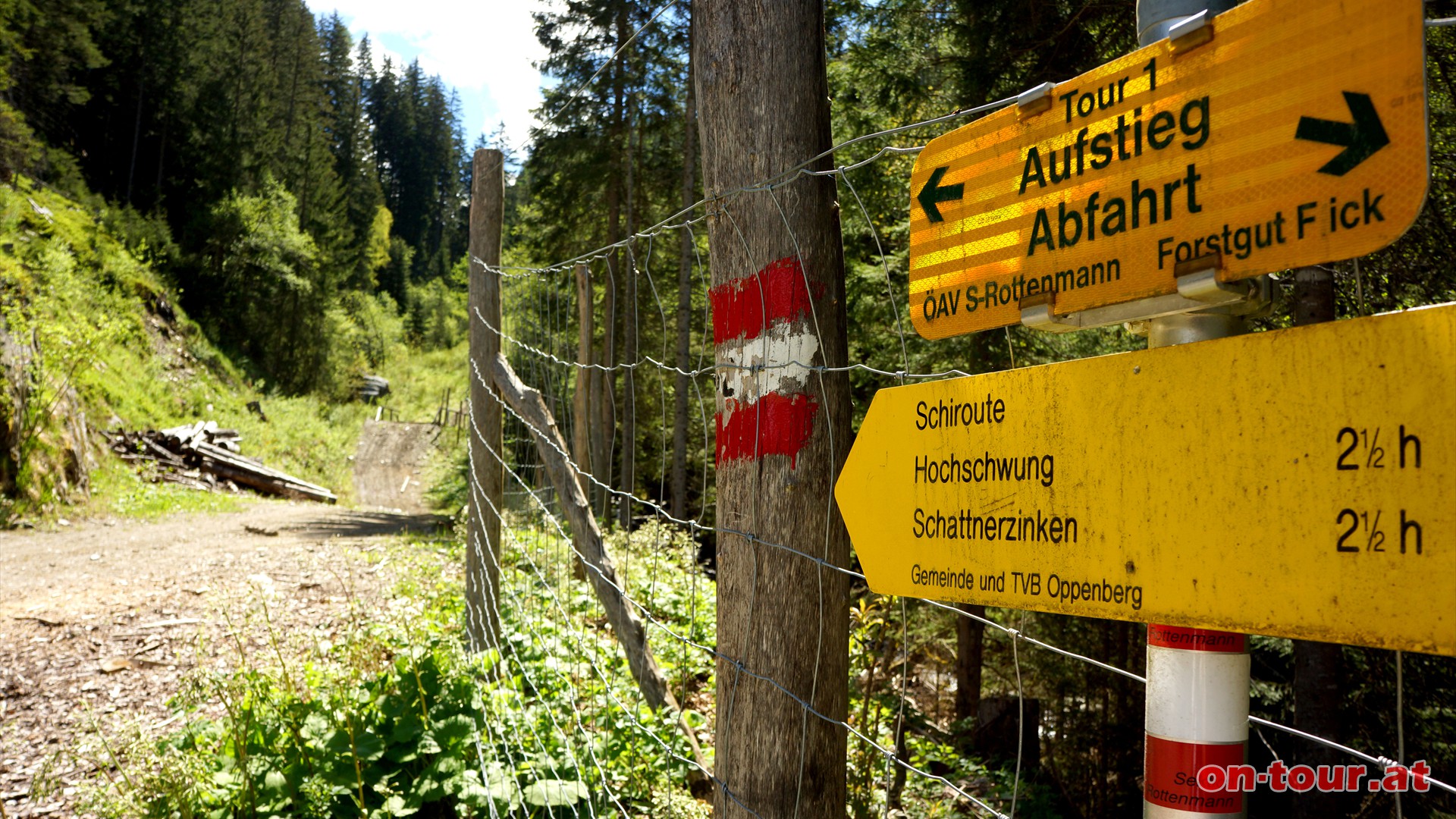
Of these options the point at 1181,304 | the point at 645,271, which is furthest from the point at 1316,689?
the point at 1181,304

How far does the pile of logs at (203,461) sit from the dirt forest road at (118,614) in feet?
17.2

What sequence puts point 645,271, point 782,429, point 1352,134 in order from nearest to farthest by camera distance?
1. point 1352,134
2. point 782,429
3. point 645,271

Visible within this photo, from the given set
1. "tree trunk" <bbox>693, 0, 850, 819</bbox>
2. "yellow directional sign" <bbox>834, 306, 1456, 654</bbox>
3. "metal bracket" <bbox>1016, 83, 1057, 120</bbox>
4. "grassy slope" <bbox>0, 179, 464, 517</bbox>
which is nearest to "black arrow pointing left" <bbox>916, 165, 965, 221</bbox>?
→ "metal bracket" <bbox>1016, 83, 1057, 120</bbox>

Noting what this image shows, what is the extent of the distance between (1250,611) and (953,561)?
0.39m

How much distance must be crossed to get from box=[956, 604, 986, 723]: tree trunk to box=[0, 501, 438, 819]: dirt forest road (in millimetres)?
4905

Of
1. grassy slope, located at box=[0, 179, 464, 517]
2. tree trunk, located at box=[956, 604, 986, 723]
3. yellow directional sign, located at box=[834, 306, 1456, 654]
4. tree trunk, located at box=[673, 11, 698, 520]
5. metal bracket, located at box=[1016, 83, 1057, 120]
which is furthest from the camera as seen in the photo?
tree trunk, located at box=[673, 11, 698, 520]

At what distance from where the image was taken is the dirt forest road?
13.2ft

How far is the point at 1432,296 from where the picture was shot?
3797 millimetres

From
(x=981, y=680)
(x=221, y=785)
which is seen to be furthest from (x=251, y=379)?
(x=221, y=785)

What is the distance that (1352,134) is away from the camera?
840mm

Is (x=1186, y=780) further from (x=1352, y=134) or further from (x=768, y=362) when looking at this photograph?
(x=768, y=362)

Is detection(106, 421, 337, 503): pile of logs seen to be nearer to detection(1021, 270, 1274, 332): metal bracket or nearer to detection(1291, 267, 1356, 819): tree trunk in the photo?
detection(1291, 267, 1356, 819): tree trunk

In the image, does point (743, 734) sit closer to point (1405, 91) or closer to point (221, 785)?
point (1405, 91)

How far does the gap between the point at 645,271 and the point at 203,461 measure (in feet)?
56.1
